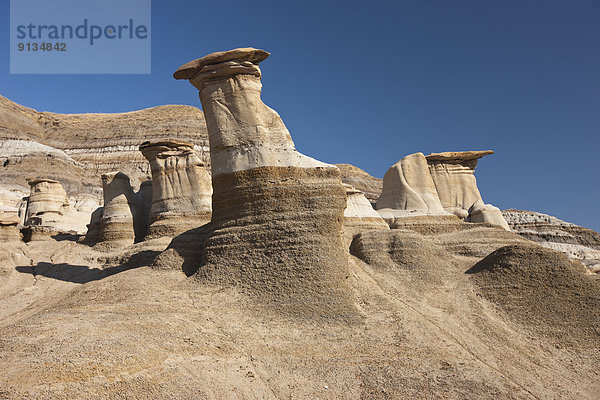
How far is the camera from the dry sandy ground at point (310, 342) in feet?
25.4

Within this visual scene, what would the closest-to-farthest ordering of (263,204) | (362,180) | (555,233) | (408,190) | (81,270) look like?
(263,204)
(81,270)
(408,190)
(555,233)
(362,180)

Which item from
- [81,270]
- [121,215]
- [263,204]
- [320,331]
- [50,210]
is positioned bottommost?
[320,331]

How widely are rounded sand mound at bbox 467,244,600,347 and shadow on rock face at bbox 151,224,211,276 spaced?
7.81 m

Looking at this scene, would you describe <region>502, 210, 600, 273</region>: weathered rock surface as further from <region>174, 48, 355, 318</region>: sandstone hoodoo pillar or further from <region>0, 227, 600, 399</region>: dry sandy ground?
<region>174, 48, 355, 318</region>: sandstone hoodoo pillar

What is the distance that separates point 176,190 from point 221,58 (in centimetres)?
908

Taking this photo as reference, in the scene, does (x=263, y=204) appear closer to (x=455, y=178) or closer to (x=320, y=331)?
(x=320, y=331)

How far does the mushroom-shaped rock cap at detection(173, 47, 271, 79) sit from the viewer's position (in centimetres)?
1413

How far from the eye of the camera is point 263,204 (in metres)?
13.0

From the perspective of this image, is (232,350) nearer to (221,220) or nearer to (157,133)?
(221,220)

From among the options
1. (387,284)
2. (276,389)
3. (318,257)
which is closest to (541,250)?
(387,284)

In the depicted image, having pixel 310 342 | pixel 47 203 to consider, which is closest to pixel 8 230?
pixel 47 203

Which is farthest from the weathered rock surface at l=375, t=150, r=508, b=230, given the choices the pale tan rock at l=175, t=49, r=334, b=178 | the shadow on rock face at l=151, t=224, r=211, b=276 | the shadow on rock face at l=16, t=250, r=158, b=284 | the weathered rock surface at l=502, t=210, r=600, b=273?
the shadow on rock face at l=151, t=224, r=211, b=276

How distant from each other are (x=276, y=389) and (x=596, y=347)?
7.99 metres

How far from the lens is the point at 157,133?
212 feet
